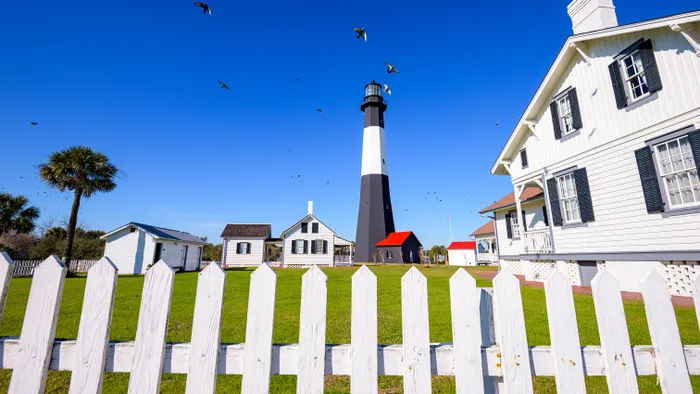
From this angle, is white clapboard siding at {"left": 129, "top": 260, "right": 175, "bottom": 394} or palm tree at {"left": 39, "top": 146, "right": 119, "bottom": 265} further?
palm tree at {"left": 39, "top": 146, "right": 119, "bottom": 265}

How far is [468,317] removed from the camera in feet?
5.13

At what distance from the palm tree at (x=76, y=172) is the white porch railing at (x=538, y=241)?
2723cm

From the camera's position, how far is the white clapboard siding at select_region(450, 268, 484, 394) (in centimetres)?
151

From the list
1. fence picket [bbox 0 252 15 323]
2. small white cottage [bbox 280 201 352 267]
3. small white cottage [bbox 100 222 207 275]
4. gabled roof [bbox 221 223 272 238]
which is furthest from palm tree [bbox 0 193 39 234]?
fence picket [bbox 0 252 15 323]

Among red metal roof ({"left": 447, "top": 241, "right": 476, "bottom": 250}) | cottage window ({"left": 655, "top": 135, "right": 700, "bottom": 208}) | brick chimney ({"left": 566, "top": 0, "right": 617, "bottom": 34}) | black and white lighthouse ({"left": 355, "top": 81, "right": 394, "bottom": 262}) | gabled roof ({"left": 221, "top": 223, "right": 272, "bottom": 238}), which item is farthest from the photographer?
red metal roof ({"left": 447, "top": 241, "right": 476, "bottom": 250})

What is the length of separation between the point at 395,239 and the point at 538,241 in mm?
22079

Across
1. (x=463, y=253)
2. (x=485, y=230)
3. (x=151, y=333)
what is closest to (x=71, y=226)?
(x=151, y=333)

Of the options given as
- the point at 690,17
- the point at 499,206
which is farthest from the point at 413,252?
the point at 690,17

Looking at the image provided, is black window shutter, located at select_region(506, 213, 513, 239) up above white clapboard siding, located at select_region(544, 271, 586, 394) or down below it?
above

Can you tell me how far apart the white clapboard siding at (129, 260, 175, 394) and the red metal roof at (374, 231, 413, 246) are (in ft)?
108

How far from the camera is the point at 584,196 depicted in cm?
1000

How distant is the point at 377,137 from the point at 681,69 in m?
28.2

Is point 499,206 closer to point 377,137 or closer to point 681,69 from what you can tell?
point 681,69

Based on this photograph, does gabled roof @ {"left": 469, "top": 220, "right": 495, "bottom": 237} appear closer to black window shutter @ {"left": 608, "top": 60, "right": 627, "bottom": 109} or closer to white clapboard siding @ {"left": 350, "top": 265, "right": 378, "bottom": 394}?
black window shutter @ {"left": 608, "top": 60, "right": 627, "bottom": 109}
